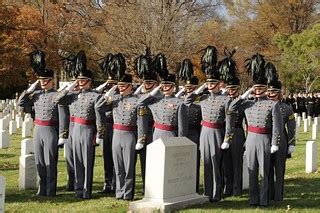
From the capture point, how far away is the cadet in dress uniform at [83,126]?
33.5 ft

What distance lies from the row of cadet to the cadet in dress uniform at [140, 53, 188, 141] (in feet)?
0.05

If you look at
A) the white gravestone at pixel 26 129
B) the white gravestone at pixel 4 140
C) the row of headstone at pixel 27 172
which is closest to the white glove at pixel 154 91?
the row of headstone at pixel 27 172

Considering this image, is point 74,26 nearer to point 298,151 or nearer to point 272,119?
point 298,151

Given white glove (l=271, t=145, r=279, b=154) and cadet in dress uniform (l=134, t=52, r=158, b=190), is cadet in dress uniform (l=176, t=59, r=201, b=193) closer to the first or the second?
cadet in dress uniform (l=134, t=52, r=158, b=190)

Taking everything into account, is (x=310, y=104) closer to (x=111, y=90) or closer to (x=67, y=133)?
(x=111, y=90)

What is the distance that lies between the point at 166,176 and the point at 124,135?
65.9 inches

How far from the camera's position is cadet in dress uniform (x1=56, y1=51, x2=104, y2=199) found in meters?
10.2

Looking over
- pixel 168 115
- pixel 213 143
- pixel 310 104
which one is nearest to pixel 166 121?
pixel 168 115

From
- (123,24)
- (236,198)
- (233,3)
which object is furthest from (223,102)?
(233,3)

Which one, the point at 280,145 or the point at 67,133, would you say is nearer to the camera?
the point at 280,145

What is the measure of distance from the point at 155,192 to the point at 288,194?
310cm

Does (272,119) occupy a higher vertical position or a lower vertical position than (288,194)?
higher

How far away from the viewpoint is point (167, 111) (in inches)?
393

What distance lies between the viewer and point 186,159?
9.07 meters
